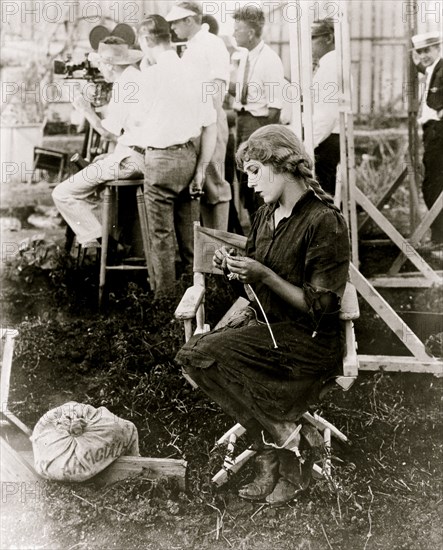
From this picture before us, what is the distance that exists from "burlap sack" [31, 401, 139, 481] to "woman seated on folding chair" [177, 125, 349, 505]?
559 mm

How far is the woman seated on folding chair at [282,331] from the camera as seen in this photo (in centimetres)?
306

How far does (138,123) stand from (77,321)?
167 centimetres

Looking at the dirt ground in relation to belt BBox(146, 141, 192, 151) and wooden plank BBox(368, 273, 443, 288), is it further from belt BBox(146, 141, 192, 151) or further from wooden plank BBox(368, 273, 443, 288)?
belt BBox(146, 141, 192, 151)

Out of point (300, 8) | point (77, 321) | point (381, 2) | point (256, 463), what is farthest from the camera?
point (381, 2)

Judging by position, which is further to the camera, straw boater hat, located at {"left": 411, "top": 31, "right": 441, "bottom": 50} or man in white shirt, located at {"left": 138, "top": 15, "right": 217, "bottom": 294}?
straw boater hat, located at {"left": 411, "top": 31, "right": 441, "bottom": 50}

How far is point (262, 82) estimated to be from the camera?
21.6ft

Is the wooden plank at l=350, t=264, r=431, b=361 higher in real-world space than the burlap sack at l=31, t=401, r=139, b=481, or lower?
higher

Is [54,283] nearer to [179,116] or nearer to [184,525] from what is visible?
[179,116]

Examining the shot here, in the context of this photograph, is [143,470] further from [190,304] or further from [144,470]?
[190,304]

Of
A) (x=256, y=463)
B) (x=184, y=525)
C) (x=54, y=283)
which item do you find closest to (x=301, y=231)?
(x=256, y=463)

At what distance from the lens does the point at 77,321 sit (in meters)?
5.44

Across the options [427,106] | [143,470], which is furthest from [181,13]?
[143,470]

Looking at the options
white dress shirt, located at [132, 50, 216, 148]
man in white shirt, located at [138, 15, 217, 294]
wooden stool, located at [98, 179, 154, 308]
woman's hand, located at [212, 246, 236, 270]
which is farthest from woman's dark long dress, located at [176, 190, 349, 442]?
wooden stool, located at [98, 179, 154, 308]

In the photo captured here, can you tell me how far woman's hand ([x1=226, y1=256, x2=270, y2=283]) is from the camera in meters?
3.01
